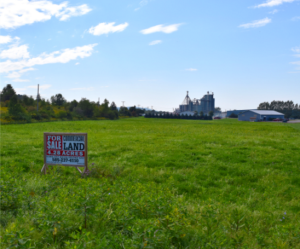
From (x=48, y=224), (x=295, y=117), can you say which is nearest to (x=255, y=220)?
(x=48, y=224)

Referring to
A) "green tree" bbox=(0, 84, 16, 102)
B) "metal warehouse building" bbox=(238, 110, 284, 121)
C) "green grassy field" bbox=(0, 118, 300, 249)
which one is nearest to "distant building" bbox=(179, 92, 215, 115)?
"metal warehouse building" bbox=(238, 110, 284, 121)

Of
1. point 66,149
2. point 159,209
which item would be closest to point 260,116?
point 66,149

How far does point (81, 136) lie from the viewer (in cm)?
795

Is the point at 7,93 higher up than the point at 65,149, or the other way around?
the point at 7,93

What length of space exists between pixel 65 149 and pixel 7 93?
266 ft

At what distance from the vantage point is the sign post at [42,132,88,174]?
7.98 m

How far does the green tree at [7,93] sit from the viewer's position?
75325mm

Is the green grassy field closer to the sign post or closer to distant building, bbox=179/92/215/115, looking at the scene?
the sign post

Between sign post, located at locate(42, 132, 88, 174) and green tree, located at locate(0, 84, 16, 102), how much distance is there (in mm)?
78904

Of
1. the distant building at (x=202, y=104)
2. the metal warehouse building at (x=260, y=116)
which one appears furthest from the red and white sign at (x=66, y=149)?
the distant building at (x=202, y=104)

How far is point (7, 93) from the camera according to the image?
249 ft

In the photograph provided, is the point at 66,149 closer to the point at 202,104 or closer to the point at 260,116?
the point at 260,116

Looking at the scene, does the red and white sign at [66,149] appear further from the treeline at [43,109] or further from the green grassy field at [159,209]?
the treeline at [43,109]

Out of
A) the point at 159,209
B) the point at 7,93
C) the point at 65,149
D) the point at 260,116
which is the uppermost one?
the point at 7,93
